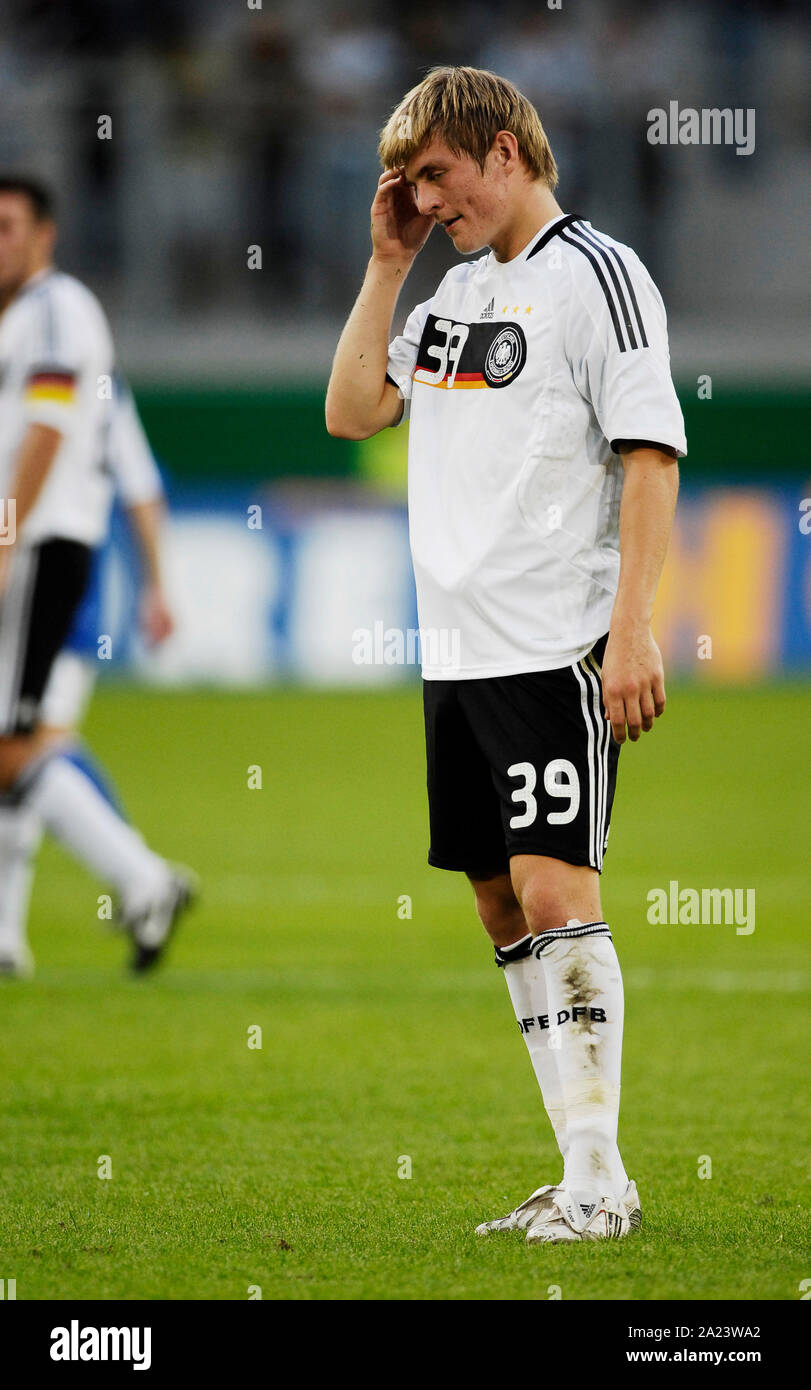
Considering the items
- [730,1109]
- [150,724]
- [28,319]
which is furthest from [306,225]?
[730,1109]

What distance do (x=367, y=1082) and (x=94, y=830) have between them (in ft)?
5.65

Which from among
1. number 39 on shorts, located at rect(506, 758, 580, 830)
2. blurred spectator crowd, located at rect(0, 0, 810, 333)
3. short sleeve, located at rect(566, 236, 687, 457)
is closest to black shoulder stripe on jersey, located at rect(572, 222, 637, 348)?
short sleeve, located at rect(566, 236, 687, 457)

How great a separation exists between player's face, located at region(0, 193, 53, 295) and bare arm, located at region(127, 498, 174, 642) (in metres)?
0.91

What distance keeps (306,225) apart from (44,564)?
12574 mm

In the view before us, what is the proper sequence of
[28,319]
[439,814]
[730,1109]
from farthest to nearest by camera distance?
1. [28,319]
2. [730,1109]
3. [439,814]

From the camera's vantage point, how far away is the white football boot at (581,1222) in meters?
3.12

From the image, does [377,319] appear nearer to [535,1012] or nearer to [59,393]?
[535,1012]

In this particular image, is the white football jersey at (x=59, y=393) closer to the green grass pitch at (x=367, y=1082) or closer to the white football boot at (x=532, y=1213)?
the green grass pitch at (x=367, y=1082)

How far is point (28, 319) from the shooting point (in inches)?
237

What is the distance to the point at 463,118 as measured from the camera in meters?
3.18

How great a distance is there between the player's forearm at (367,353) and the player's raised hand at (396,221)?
2 cm

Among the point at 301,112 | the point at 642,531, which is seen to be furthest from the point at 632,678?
the point at 301,112
